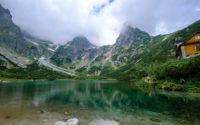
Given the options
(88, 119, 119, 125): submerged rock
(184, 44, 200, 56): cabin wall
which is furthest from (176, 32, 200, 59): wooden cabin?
(88, 119, 119, 125): submerged rock

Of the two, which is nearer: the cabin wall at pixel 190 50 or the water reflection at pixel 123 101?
the water reflection at pixel 123 101

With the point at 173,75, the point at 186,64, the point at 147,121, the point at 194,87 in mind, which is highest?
the point at 186,64

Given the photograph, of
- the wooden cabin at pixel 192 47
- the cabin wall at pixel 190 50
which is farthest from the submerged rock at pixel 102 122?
the cabin wall at pixel 190 50

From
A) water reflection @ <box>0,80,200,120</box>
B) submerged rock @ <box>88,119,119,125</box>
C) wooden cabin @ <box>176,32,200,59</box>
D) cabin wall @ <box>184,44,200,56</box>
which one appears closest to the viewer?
submerged rock @ <box>88,119,119,125</box>

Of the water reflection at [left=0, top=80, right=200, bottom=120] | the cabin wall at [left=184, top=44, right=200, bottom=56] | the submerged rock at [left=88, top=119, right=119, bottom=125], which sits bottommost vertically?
the submerged rock at [left=88, top=119, right=119, bottom=125]

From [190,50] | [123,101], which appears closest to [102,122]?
[123,101]

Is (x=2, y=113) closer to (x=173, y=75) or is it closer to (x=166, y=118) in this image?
(x=166, y=118)

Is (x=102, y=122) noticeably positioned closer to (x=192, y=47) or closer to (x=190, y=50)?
(x=190, y=50)

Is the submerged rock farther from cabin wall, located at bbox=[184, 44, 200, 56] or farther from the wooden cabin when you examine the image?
cabin wall, located at bbox=[184, 44, 200, 56]

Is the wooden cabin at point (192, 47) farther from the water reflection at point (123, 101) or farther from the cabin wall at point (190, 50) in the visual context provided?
the water reflection at point (123, 101)

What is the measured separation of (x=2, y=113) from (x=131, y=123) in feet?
69.4

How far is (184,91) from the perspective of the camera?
161 ft

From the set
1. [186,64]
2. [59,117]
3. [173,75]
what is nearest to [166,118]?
[59,117]

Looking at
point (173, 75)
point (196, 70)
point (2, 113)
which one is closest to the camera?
point (2, 113)
